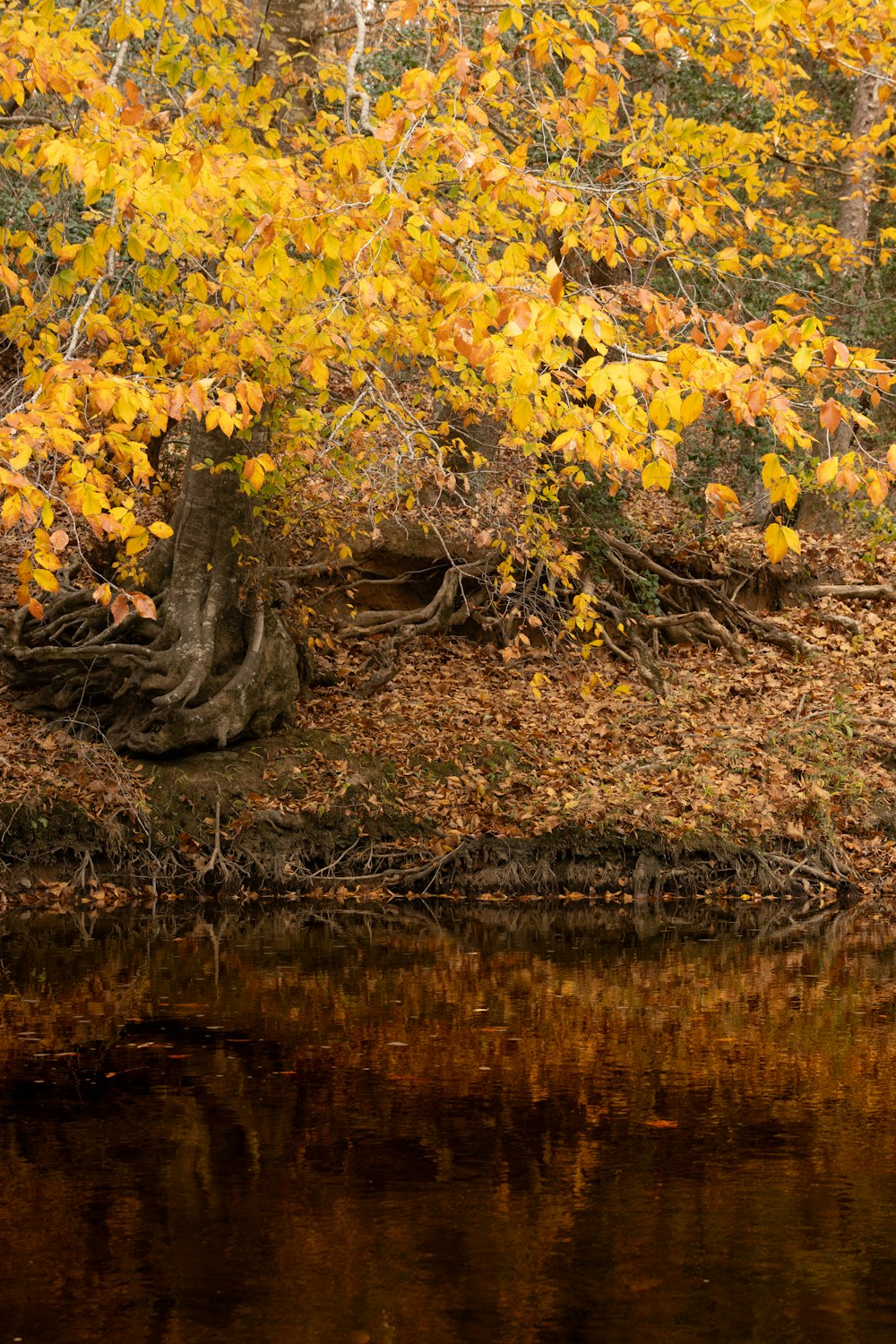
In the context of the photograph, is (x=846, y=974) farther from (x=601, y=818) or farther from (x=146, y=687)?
(x=146, y=687)

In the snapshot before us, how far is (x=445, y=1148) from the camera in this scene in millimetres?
5656

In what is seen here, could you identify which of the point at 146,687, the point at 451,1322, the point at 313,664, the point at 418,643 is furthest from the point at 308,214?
the point at 418,643

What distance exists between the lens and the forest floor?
12.0m

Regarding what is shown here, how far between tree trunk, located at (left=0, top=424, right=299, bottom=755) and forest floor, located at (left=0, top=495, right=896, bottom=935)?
0.95 ft

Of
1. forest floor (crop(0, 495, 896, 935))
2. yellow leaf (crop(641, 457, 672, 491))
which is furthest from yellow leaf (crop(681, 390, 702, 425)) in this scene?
forest floor (crop(0, 495, 896, 935))

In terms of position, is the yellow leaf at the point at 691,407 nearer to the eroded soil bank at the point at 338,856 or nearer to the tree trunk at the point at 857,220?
the eroded soil bank at the point at 338,856

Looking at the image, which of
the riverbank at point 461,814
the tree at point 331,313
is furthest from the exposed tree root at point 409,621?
the riverbank at point 461,814

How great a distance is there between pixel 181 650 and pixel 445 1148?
309 inches

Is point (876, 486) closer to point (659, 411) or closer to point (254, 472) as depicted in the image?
point (659, 411)

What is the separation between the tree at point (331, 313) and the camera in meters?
5.52

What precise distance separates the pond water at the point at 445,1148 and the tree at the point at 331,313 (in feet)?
7.33

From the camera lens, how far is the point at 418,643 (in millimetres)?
16203

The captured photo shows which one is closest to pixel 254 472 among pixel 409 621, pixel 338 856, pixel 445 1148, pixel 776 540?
pixel 776 540

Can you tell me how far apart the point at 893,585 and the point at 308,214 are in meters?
13.4
